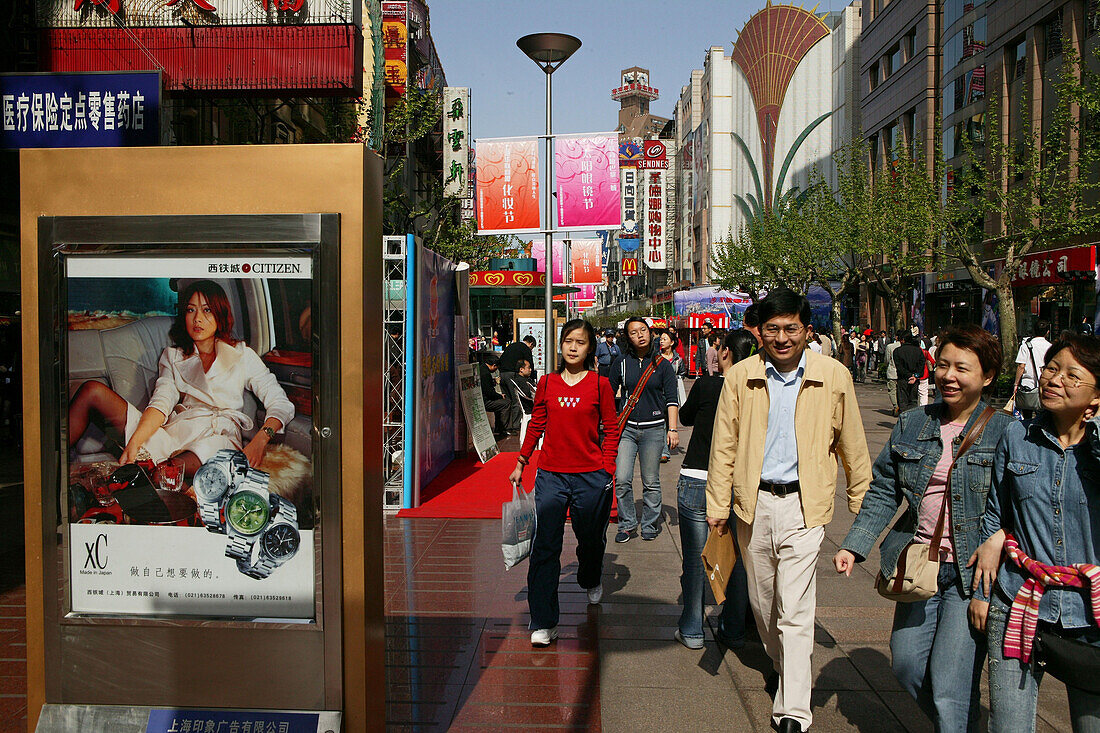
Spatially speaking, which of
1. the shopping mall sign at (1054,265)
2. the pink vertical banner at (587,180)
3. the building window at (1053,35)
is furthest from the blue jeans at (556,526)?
the building window at (1053,35)

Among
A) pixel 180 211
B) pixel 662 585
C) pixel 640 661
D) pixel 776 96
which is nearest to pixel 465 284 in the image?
pixel 662 585

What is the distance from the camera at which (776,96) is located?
6569 centimetres

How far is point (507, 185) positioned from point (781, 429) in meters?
7.78

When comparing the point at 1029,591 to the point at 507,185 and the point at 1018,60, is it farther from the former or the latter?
the point at 1018,60

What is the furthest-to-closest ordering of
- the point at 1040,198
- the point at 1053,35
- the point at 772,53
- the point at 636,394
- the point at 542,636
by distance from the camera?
1. the point at 772,53
2. the point at 1053,35
3. the point at 1040,198
4. the point at 636,394
5. the point at 542,636

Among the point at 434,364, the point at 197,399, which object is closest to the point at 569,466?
the point at 197,399

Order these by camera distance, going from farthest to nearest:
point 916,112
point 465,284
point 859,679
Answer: point 916,112 < point 465,284 < point 859,679

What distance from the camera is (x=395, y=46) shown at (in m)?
27.2

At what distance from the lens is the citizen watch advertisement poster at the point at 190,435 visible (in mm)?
3076

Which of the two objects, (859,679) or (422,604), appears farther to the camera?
(422,604)

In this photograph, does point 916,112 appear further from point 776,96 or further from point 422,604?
point 422,604

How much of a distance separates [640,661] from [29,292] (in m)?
3.32

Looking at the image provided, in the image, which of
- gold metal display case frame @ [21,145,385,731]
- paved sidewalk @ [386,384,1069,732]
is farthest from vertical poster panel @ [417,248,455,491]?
gold metal display case frame @ [21,145,385,731]

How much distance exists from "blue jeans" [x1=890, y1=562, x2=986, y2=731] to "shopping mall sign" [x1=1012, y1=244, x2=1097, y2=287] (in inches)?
719
